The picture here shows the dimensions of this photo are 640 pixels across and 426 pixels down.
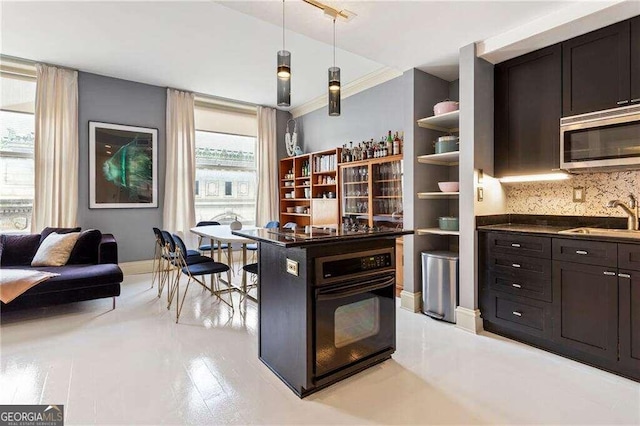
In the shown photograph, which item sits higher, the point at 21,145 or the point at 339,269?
the point at 21,145

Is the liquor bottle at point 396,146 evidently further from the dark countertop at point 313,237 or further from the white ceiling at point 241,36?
the dark countertop at point 313,237

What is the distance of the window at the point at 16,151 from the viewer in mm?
4324

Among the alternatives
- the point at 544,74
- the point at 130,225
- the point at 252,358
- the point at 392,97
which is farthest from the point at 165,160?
the point at 544,74

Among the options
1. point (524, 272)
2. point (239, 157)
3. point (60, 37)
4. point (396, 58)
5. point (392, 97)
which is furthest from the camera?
point (239, 157)

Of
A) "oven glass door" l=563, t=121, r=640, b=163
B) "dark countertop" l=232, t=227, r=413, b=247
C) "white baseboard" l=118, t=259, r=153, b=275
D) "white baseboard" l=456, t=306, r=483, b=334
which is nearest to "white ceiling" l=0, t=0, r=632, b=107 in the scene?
"oven glass door" l=563, t=121, r=640, b=163

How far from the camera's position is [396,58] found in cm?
331

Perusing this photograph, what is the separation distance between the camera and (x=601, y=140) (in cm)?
250

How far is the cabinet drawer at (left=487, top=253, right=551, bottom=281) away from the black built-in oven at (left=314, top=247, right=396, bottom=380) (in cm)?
116

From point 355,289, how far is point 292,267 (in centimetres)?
44

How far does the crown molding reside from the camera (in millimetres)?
4433

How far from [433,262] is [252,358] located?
2.00 m

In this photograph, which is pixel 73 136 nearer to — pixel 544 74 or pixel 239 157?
pixel 239 157

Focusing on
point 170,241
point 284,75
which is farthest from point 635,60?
point 170,241

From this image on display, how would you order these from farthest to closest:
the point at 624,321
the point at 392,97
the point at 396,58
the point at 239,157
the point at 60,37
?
1. the point at 239,157
2. the point at 392,97
3. the point at 60,37
4. the point at 396,58
5. the point at 624,321
